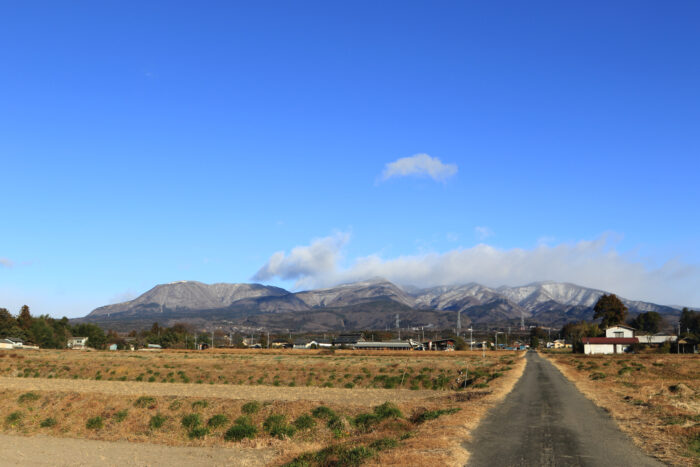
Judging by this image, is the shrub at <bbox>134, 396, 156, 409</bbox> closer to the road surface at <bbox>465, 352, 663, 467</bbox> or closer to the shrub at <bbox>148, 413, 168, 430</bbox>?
the shrub at <bbox>148, 413, 168, 430</bbox>

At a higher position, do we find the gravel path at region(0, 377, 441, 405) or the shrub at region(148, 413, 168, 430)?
the shrub at region(148, 413, 168, 430)

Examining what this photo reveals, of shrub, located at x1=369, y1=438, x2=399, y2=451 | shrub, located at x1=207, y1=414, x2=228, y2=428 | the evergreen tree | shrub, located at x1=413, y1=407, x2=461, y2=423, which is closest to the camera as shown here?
shrub, located at x1=369, y1=438, x2=399, y2=451

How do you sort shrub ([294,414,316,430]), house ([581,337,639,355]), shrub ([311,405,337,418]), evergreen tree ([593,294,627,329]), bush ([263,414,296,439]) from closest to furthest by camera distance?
bush ([263,414,296,439]) < shrub ([294,414,316,430]) < shrub ([311,405,337,418]) < house ([581,337,639,355]) < evergreen tree ([593,294,627,329])

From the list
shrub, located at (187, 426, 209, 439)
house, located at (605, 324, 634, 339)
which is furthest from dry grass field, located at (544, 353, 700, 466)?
house, located at (605, 324, 634, 339)

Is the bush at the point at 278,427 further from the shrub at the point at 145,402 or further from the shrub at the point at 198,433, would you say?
the shrub at the point at 145,402

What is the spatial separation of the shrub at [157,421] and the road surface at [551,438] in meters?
17.7

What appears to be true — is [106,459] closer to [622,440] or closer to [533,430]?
[533,430]

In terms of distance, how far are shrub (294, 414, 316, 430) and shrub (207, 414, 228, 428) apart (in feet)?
12.8

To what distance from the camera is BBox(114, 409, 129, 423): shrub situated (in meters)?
33.4

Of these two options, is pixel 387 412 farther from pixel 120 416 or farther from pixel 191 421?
pixel 120 416

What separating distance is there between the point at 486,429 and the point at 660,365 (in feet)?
208

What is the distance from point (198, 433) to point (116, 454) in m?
4.13

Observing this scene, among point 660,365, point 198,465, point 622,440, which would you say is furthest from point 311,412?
point 660,365

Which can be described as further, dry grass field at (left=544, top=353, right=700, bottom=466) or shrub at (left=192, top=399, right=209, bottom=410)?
shrub at (left=192, top=399, right=209, bottom=410)
